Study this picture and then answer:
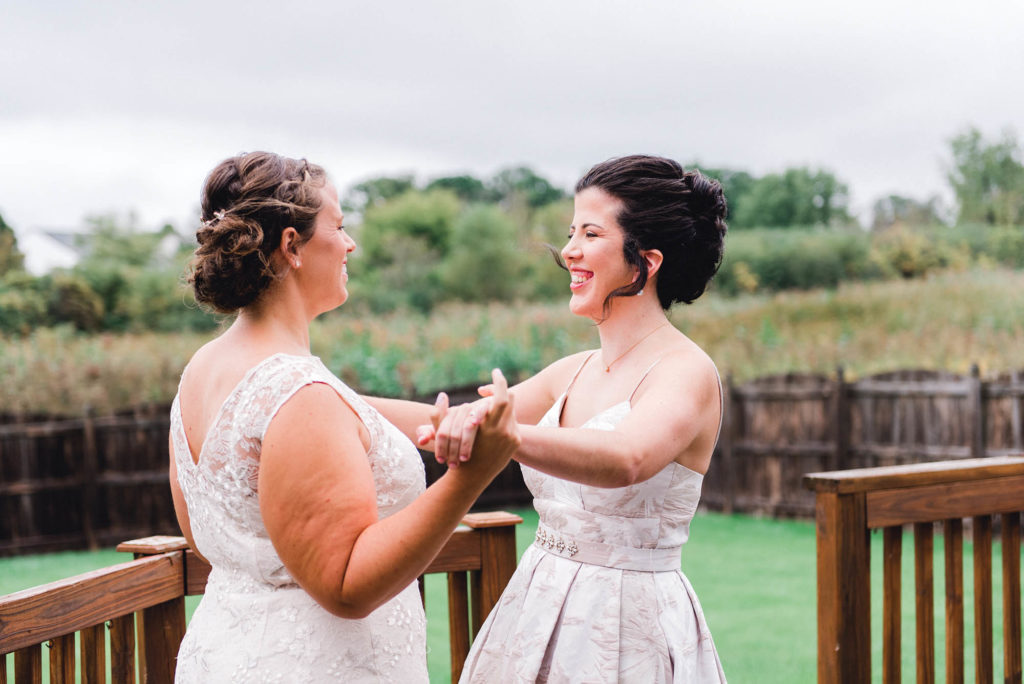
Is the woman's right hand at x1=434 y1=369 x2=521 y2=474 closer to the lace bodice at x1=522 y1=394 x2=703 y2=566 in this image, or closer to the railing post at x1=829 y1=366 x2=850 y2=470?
the lace bodice at x1=522 y1=394 x2=703 y2=566

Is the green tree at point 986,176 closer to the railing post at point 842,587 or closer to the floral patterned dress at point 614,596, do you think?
the railing post at point 842,587

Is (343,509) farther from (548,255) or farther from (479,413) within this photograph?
(548,255)

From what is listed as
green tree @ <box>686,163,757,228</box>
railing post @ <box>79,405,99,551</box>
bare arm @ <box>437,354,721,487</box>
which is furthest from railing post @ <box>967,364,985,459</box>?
green tree @ <box>686,163,757,228</box>

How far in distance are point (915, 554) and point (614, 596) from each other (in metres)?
1.28

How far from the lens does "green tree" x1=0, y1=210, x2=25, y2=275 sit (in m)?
11.1

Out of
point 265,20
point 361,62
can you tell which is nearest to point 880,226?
point 361,62

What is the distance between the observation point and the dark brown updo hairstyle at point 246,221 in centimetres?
149

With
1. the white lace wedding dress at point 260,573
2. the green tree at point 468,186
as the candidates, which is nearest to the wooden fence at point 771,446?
the white lace wedding dress at point 260,573

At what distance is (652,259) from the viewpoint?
76.9 inches

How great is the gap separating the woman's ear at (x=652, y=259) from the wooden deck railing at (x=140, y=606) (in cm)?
74

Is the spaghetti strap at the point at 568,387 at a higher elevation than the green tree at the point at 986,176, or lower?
lower

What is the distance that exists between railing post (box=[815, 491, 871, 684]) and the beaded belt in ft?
2.55

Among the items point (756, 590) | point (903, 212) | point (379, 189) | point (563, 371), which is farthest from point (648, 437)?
point (379, 189)

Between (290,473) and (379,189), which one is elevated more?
(379,189)
